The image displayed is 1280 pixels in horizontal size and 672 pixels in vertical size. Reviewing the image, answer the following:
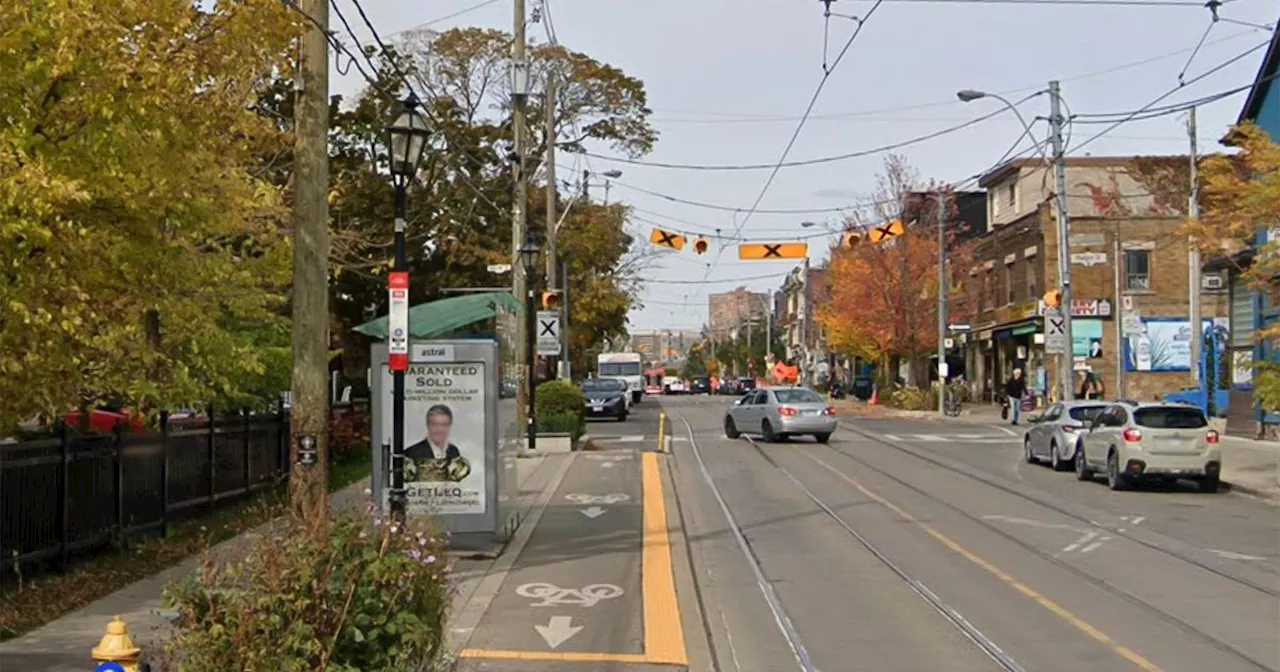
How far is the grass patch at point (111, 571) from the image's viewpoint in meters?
10.4

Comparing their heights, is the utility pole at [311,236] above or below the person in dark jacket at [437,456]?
above

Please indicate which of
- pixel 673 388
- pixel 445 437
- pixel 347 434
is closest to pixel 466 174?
pixel 347 434

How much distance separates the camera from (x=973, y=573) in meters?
13.5

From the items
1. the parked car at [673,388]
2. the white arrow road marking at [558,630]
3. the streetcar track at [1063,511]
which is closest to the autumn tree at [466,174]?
the streetcar track at [1063,511]

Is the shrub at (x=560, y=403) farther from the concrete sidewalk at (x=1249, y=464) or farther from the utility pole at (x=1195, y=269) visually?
the utility pole at (x=1195, y=269)

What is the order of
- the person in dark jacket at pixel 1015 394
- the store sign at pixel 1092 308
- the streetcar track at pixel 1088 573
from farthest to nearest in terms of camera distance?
the store sign at pixel 1092 308 < the person in dark jacket at pixel 1015 394 < the streetcar track at pixel 1088 573

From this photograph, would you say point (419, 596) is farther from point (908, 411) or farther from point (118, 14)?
point (908, 411)

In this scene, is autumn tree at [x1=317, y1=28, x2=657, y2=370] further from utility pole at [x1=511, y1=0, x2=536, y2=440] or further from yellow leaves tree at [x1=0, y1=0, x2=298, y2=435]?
yellow leaves tree at [x1=0, y1=0, x2=298, y2=435]

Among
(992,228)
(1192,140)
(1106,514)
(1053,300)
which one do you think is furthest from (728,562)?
(992,228)

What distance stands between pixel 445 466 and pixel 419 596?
306 inches

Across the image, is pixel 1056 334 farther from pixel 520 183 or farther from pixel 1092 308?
pixel 1092 308

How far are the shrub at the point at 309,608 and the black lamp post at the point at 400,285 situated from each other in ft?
16.5

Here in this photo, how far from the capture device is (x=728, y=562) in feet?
47.3

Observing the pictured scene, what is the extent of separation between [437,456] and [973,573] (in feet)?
18.6
